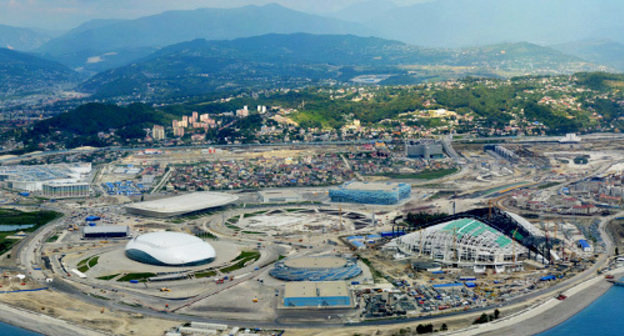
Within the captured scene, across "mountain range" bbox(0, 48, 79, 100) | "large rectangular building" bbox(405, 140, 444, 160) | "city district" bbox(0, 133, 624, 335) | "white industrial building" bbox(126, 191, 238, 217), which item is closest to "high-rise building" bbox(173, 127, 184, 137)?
"city district" bbox(0, 133, 624, 335)

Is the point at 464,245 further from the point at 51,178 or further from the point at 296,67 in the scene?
the point at 296,67

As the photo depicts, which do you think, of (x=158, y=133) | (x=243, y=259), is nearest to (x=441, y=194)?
(x=243, y=259)

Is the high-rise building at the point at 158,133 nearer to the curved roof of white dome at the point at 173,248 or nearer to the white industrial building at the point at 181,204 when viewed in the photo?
the white industrial building at the point at 181,204

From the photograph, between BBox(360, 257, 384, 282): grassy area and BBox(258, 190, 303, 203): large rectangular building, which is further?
BBox(258, 190, 303, 203): large rectangular building

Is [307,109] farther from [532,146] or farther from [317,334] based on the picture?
[317,334]

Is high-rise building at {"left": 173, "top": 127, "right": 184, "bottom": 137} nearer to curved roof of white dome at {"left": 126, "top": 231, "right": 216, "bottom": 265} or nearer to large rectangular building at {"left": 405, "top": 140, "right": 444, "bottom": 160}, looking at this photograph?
large rectangular building at {"left": 405, "top": 140, "right": 444, "bottom": 160}

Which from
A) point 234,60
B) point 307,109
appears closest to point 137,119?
point 307,109
